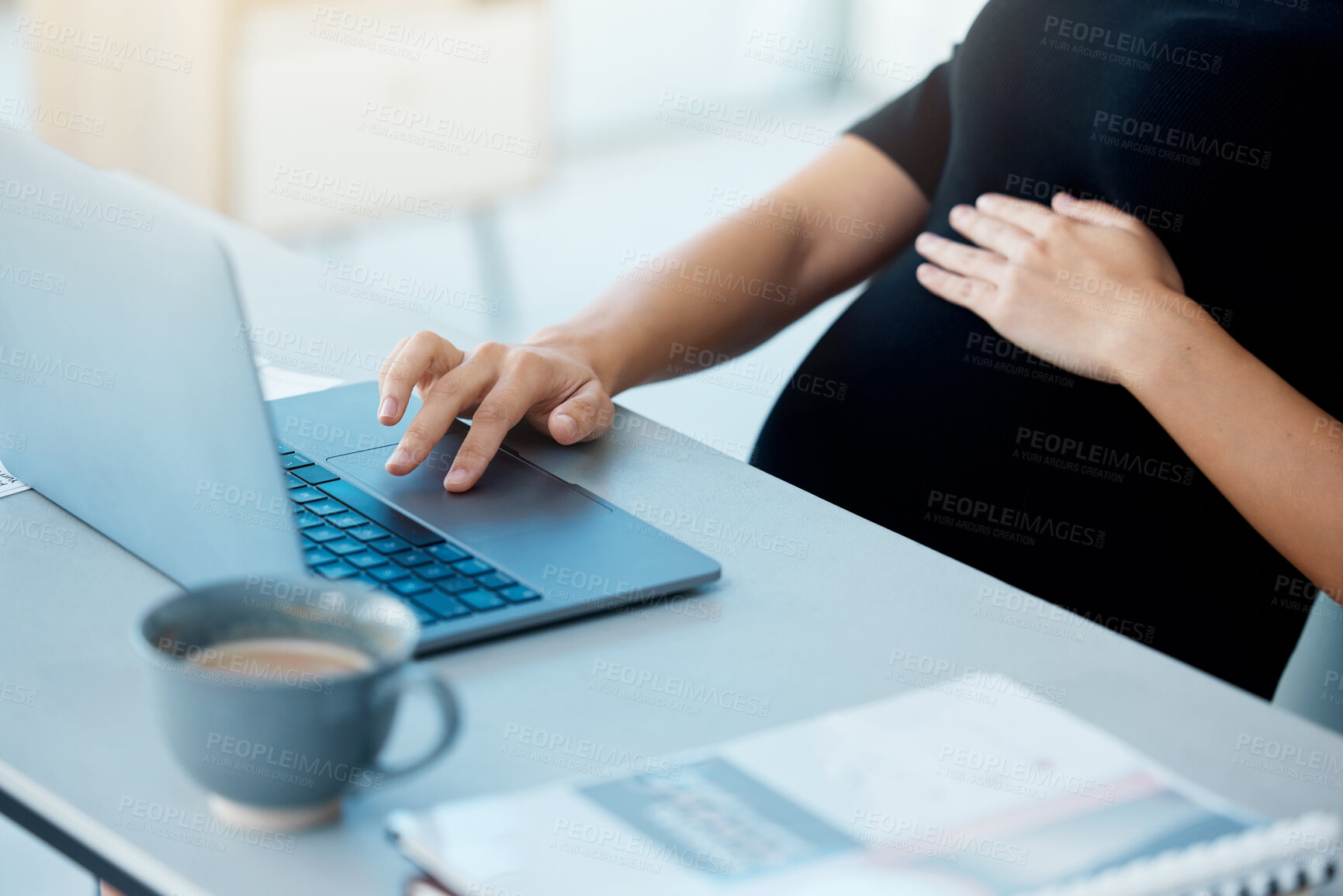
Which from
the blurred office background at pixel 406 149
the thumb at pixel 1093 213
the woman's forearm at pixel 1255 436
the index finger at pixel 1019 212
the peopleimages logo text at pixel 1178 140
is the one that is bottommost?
the blurred office background at pixel 406 149

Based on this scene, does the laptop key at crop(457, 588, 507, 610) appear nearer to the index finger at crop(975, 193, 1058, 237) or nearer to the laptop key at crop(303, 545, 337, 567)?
the laptop key at crop(303, 545, 337, 567)

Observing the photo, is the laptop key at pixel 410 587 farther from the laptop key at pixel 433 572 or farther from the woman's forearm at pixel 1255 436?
the woman's forearm at pixel 1255 436

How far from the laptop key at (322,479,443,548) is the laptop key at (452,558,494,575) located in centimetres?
3

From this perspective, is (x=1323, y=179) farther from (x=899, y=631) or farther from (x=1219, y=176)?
(x=899, y=631)

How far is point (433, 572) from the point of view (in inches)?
33.0

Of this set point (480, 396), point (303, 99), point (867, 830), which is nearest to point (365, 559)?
point (480, 396)

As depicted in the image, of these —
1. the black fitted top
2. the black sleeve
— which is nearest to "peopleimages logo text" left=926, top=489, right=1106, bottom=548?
the black fitted top

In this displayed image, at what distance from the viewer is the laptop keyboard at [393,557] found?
811 millimetres

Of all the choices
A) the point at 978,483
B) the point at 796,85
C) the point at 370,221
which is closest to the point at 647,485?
the point at 978,483

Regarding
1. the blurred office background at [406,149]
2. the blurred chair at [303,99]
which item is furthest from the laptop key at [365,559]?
the blurred chair at [303,99]

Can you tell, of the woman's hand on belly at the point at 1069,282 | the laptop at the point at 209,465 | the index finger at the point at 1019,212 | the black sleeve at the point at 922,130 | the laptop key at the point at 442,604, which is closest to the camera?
the laptop at the point at 209,465

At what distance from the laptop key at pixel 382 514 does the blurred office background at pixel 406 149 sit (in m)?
1.50

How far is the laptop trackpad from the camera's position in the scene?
91 cm

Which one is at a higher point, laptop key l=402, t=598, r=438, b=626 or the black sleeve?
the black sleeve
